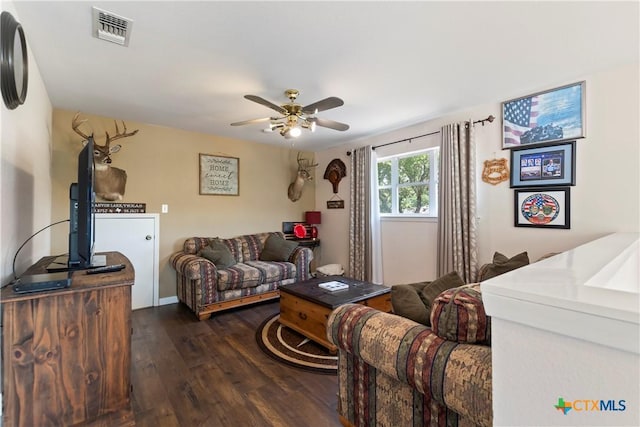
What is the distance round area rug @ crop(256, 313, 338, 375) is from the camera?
2264 millimetres

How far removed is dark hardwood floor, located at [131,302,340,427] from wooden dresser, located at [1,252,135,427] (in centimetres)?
30

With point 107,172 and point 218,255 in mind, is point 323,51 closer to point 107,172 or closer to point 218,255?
point 218,255

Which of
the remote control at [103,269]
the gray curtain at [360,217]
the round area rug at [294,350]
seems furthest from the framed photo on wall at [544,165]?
the remote control at [103,269]

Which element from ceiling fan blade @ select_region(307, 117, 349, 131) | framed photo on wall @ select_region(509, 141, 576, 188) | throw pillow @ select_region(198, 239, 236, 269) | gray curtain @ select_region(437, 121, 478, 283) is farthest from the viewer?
throw pillow @ select_region(198, 239, 236, 269)

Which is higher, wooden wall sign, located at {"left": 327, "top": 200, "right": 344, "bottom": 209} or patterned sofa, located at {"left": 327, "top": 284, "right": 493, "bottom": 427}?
wooden wall sign, located at {"left": 327, "top": 200, "right": 344, "bottom": 209}

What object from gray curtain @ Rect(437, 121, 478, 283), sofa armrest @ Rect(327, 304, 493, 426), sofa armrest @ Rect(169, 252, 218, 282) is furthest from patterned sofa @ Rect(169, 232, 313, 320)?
sofa armrest @ Rect(327, 304, 493, 426)

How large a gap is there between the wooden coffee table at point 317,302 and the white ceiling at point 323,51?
75.5 inches

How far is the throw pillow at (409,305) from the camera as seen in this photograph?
1.44 metres

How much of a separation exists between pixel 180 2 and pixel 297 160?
12.0 feet

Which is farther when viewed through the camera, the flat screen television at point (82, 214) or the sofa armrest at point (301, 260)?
the sofa armrest at point (301, 260)

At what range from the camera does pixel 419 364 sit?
1.15 metres

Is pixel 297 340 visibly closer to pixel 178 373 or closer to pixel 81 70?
pixel 178 373

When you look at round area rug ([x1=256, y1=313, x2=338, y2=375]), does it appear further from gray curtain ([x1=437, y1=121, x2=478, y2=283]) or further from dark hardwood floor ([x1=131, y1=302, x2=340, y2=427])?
gray curtain ([x1=437, y1=121, x2=478, y2=283])

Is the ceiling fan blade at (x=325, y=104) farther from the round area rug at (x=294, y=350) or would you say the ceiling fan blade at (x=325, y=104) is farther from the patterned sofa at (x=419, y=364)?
the round area rug at (x=294, y=350)
